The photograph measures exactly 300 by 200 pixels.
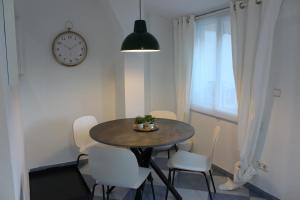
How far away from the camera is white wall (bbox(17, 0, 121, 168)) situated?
3381 mm

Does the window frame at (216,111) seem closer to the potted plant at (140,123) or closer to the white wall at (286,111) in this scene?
the white wall at (286,111)

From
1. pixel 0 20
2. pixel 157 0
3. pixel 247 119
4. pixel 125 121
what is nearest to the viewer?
pixel 0 20

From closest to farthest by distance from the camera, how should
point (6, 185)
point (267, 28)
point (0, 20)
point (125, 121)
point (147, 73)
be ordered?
point (6, 185) → point (0, 20) → point (267, 28) → point (125, 121) → point (147, 73)

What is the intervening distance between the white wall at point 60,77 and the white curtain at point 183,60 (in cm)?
96

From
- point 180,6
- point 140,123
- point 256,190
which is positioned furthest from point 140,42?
point 256,190

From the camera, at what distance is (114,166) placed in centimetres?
216

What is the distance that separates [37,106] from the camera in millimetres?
3488

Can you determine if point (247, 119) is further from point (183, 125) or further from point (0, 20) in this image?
point (0, 20)

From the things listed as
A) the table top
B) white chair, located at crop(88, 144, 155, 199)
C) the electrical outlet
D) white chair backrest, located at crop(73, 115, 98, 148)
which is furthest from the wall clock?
the electrical outlet

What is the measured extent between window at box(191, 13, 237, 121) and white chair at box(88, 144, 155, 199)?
5.38 ft

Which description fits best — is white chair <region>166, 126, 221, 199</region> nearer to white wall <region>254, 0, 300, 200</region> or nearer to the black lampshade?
white wall <region>254, 0, 300, 200</region>

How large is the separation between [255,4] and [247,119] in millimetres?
1200

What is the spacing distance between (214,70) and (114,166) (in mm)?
2089

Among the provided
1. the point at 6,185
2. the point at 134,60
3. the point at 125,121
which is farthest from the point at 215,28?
the point at 6,185
